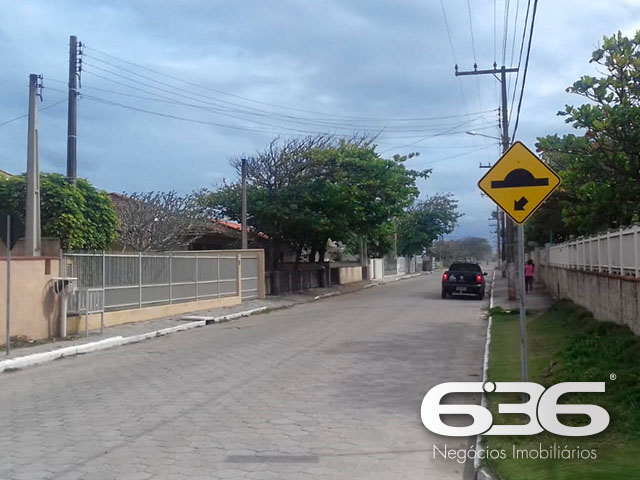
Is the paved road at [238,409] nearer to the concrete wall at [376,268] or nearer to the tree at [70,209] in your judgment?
the tree at [70,209]

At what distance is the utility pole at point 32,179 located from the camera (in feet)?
54.6

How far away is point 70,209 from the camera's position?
71.7 feet

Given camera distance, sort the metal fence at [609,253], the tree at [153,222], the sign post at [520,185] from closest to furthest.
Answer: the sign post at [520,185], the metal fence at [609,253], the tree at [153,222]

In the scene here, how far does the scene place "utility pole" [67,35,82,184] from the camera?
789 inches

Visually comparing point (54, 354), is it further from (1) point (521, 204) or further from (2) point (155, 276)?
(1) point (521, 204)

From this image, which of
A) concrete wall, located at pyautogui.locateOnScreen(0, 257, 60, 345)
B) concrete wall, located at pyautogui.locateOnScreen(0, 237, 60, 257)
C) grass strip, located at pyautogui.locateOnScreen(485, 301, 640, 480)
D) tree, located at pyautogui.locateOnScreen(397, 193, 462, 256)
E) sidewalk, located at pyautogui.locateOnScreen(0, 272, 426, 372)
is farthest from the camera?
tree, located at pyautogui.locateOnScreen(397, 193, 462, 256)

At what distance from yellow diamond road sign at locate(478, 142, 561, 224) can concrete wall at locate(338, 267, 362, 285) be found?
37.9 meters

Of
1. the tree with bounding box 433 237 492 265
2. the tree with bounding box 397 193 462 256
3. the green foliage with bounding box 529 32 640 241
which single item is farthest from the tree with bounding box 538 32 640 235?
the tree with bounding box 433 237 492 265

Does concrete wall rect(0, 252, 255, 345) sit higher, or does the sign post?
the sign post

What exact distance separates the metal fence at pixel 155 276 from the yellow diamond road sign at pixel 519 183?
1197cm

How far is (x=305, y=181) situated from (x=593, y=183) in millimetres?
20515

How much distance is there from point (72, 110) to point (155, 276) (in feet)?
17.9

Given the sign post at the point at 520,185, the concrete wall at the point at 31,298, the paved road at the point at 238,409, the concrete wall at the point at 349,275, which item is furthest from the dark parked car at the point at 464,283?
the sign post at the point at 520,185

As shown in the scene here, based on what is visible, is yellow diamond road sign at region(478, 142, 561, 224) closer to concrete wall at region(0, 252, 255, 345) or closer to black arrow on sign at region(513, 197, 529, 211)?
black arrow on sign at region(513, 197, 529, 211)
